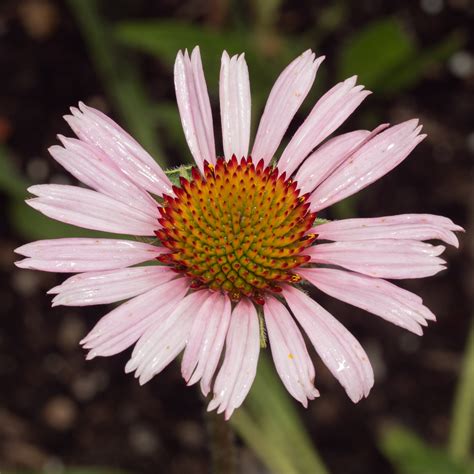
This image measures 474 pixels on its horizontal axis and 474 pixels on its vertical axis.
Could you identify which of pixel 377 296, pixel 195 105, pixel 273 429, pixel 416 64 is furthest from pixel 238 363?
pixel 416 64

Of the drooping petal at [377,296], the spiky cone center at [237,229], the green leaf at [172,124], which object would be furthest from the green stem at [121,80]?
the drooping petal at [377,296]

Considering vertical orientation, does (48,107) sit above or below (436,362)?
above

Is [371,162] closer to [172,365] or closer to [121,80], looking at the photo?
[172,365]

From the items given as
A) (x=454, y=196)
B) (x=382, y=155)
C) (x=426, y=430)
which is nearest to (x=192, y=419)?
→ (x=426, y=430)

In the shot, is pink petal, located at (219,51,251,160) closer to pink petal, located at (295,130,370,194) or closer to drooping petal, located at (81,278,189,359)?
pink petal, located at (295,130,370,194)

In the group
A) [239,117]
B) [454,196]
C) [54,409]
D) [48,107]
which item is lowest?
[454,196]

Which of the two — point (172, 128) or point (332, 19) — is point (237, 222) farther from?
point (332, 19)

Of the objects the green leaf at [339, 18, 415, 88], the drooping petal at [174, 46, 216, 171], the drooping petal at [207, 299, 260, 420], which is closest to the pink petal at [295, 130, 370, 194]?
the drooping petal at [174, 46, 216, 171]

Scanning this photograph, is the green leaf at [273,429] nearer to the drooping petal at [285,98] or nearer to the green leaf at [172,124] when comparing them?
the green leaf at [172,124]
